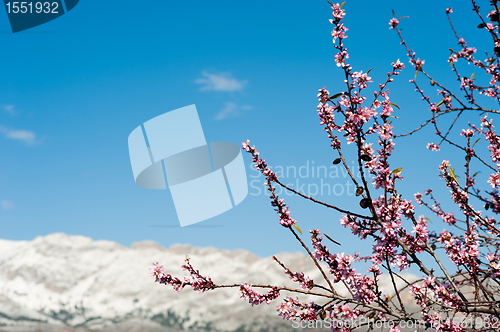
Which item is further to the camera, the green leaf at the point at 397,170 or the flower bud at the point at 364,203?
the green leaf at the point at 397,170

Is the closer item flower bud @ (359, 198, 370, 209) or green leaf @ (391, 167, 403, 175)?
flower bud @ (359, 198, 370, 209)

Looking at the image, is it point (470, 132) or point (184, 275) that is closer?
point (184, 275)

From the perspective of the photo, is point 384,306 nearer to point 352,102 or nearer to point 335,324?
point 335,324

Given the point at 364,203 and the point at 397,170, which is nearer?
the point at 364,203

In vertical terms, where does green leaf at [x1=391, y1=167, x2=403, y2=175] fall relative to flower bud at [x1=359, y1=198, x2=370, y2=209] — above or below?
above

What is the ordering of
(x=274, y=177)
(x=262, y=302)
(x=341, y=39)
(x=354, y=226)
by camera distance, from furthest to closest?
(x=262, y=302) → (x=274, y=177) → (x=354, y=226) → (x=341, y=39)

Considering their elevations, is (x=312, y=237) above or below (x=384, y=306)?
above

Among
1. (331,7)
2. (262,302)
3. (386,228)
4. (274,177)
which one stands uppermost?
(331,7)

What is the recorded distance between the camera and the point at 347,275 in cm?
279

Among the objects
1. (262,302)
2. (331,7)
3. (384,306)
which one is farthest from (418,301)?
(331,7)

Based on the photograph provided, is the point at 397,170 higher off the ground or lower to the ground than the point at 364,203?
higher

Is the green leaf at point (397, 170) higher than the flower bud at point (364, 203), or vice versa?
the green leaf at point (397, 170)

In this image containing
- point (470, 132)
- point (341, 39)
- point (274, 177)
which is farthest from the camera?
point (470, 132)

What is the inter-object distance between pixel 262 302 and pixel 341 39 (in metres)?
2.31
